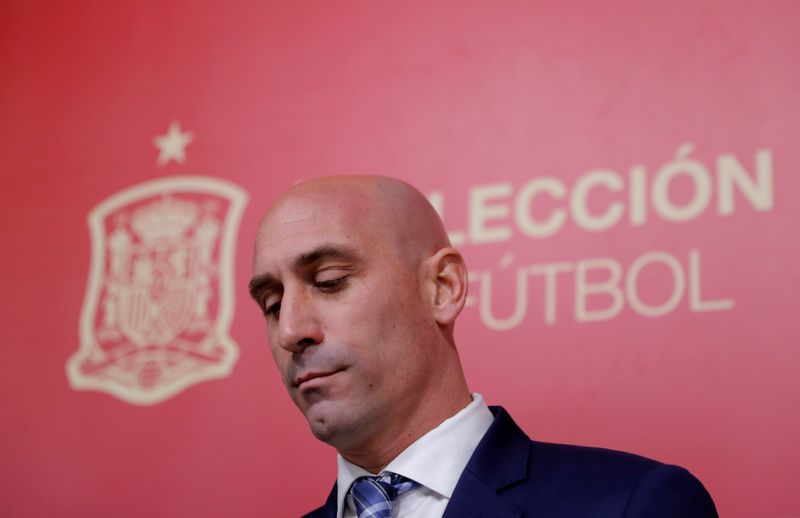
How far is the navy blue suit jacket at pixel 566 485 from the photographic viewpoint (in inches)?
59.8

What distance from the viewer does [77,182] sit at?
283 centimetres

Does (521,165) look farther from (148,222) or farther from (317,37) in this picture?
(148,222)

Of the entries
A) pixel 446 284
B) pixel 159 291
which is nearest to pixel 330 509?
pixel 446 284

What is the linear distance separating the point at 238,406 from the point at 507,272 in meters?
0.64

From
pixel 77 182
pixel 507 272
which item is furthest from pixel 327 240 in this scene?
pixel 77 182

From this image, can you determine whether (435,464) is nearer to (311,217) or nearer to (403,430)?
(403,430)

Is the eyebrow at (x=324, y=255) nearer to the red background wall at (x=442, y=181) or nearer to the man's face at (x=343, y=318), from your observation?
the man's face at (x=343, y=318)

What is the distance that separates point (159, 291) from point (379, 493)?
113cm

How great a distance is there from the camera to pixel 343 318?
164 centimetres

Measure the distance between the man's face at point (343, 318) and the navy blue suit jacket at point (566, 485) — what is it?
5.7 inches

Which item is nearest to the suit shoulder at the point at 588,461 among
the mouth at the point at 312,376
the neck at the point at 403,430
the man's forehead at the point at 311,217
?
the neck at the point at 403,430

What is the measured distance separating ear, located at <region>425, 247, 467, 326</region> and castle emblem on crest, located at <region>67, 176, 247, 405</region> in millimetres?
855

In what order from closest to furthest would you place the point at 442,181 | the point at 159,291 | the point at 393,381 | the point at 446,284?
the point at 393,381 → the point at 446,284 → the point at 442,181 → the point at 159,291

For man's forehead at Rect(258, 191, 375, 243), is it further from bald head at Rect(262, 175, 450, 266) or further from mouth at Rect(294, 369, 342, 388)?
mouth at Rect(294, 369, 342, 388)
